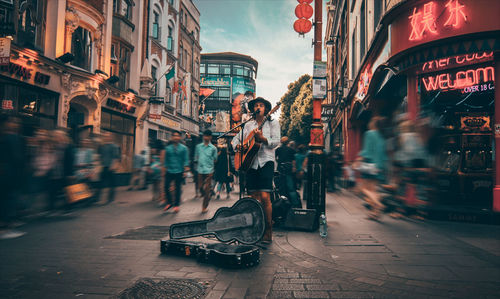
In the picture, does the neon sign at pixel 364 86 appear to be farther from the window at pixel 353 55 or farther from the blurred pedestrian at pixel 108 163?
the blurred pedestrian at pixel 108 163

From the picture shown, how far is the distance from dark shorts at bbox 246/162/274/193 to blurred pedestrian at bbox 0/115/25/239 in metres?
3.37

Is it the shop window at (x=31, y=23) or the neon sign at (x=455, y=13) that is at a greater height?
the shop window at (x=31, y=23)

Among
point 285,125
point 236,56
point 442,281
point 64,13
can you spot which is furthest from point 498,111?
point 236,56

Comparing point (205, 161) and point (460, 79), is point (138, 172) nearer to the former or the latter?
point (205, 161)

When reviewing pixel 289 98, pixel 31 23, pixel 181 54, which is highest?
pixel 289 98

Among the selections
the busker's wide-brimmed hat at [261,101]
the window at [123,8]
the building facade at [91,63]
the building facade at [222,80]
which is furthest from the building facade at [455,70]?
the building facade at [222,80]

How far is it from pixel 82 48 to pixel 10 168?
15.9 meters

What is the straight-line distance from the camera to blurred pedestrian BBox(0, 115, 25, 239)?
1912 mm

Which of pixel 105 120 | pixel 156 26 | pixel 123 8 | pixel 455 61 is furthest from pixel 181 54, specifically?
pixel 455 61

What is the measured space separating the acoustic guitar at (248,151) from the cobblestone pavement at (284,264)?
1296 millimetres

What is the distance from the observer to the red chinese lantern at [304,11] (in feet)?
21.7

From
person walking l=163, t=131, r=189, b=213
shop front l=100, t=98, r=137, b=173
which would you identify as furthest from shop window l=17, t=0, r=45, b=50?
person walking l=163, t=131, r=189, b=213

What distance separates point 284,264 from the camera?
430 centimetres

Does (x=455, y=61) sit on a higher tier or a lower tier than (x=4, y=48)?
lower
